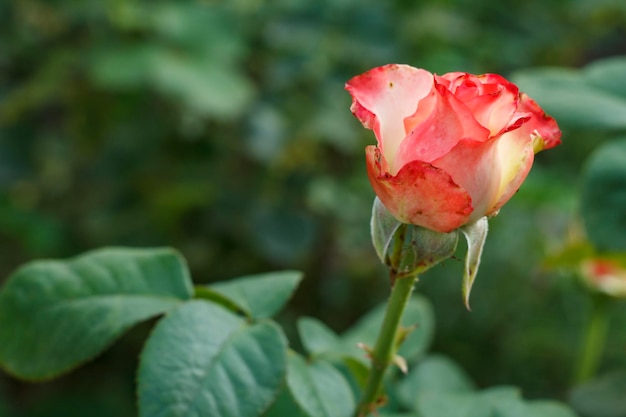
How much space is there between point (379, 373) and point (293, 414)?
94mm

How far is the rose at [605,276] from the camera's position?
36.1 inches

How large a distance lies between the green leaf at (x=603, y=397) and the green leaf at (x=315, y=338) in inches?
9.9

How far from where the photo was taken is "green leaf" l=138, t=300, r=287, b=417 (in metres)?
0.45

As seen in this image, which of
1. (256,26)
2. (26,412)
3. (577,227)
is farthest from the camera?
(256,26)

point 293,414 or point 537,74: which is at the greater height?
point 537,74

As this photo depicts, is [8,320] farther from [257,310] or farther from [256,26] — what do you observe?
[256,26]

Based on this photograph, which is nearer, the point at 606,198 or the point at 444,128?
the point at 444,128

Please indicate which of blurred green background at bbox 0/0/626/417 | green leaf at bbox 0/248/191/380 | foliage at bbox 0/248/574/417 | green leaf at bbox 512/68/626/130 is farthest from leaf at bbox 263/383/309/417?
blurred green background at bbox 0/0/626/417

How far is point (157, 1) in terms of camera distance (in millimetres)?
1720

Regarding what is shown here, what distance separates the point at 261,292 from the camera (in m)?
0.60

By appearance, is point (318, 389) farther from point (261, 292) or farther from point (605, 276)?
point (605, 276)

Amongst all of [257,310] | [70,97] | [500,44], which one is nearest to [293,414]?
[257,310]

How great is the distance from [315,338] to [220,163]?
1.21 m

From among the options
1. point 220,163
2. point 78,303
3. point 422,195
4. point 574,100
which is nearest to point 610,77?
point 574,100
